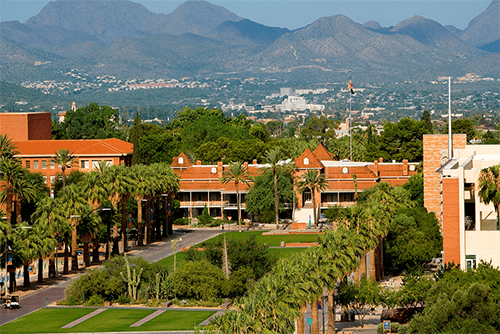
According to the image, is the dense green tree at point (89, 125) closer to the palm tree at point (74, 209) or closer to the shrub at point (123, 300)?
the palm tree at point (74, 209)

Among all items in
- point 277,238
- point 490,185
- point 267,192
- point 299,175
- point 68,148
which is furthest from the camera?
point 68,148

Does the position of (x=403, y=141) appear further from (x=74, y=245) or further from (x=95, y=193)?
(x=74, y=245)

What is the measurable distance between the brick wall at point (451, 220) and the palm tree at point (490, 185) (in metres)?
1.83

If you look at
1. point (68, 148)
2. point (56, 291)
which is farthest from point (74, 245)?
point (68, 148)

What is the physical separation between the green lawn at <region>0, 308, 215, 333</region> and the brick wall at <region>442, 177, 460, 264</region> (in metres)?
15.9

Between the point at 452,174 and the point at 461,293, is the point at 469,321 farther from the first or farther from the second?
the point at 452,174

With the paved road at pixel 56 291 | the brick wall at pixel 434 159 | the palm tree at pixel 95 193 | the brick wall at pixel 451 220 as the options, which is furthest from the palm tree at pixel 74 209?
the brick wall at pixel 451 220

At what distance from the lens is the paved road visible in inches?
2317

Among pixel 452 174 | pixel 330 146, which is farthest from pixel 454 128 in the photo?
pixel 452 174

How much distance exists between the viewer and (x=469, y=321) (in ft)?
121

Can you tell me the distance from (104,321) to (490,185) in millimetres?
26224

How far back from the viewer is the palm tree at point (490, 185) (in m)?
43.4

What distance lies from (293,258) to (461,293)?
10876 mm

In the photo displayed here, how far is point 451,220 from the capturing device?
45875mm
